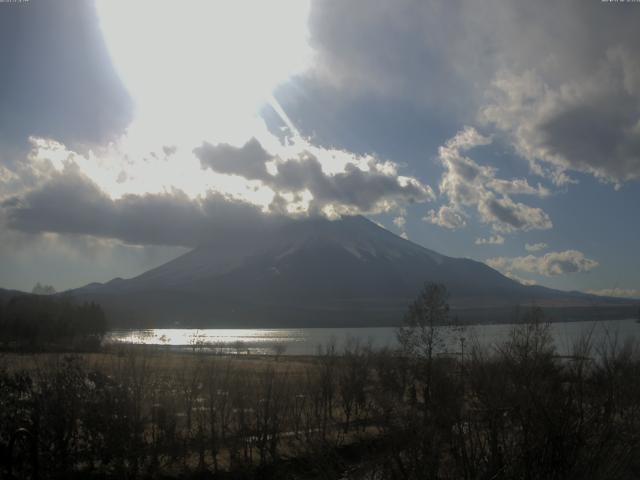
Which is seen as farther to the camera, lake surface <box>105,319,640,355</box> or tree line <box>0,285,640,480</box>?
lake surface <box>105,319,640,355</box>

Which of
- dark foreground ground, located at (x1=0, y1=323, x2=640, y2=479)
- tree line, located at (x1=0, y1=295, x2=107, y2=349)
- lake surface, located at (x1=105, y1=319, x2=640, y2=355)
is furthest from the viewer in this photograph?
tree line, located at (x1=0, y1=295, x2=107, y2=349)

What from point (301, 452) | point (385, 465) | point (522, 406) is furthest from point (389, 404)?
point (301, 452)

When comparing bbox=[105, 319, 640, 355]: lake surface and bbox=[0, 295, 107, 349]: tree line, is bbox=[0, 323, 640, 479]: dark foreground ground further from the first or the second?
bbox=[0, 295, 107, 349]: tree line

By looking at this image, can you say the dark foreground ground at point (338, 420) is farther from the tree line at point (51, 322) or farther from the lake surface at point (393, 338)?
the tree line at point (51, 322)

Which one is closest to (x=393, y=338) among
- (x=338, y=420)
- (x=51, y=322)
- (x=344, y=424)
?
(x=51, y=322)

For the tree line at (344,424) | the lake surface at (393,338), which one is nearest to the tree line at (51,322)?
the lake surface at (393,338)

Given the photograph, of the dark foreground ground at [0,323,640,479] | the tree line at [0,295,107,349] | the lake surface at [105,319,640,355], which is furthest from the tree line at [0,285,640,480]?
the tree line at [0,295,107,349]

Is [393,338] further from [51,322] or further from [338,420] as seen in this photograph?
[338,420]

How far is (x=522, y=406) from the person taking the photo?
19.5 ft

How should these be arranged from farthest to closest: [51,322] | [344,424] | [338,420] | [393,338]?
[393,338], [51,322], [338,420], [344,424]

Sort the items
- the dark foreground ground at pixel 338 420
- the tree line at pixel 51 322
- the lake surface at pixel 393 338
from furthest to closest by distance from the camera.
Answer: the tree line at pixel 51 322
the lake surface at pixel 393 338
the dark foreground ground at pixel 338 420

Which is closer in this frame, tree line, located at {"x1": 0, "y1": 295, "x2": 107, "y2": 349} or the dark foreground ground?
the dark foreground ground

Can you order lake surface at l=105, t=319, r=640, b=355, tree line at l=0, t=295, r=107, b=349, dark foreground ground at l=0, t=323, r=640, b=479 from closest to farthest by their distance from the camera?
dark foreground ground at l=0, t=323, r=640, b=479
lake surface at l=105, t=319, r=640, b=355
tree line at l=0, t=295, r=107, b=349

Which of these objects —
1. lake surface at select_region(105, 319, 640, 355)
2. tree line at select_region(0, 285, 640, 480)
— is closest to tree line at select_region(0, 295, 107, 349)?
lake surface at select_region(105, 319, 640, 355)
